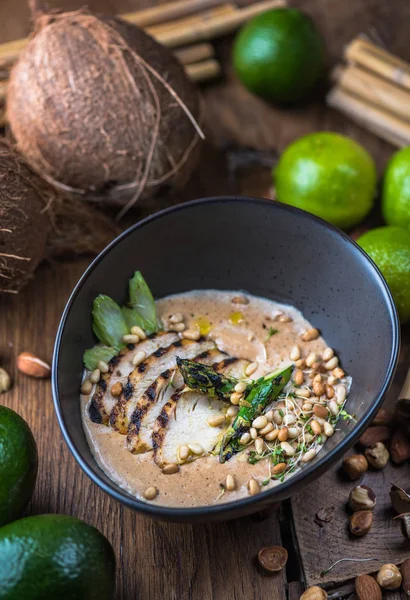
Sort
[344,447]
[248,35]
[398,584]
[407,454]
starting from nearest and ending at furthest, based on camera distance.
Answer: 1. [344,447]
2. [398,584]
3. [407,454]
4. [248,35]

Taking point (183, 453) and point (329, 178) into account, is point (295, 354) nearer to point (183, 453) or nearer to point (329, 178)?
point (183, 453)

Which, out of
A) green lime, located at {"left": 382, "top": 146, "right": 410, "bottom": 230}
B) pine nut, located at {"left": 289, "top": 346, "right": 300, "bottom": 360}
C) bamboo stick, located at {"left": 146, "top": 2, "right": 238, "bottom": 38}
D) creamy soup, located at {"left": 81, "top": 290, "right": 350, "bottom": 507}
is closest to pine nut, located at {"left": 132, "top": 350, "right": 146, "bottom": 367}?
creamy soup, located at {"left": 81, "top": 290, "right": 350, "bottom": 507}

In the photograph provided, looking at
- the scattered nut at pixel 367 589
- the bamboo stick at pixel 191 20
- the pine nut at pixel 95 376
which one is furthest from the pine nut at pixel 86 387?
the bamboo stick at pixel 191 20

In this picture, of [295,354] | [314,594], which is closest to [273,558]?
[314,594]

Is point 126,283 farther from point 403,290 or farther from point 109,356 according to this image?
point 403,290

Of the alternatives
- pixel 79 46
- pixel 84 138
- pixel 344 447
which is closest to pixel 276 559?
pixel 344 447

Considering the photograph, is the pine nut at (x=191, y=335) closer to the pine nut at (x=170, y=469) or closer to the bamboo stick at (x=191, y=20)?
the pine nut at (x=170, y=469)

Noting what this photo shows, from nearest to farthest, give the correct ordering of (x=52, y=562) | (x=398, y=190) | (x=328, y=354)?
(x=52, y=562) < (x=328, y=354) < (x=398, y=190)
